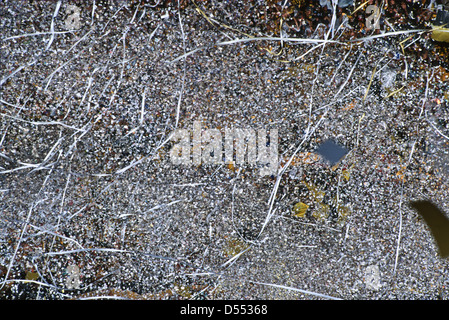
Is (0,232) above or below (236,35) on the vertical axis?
below

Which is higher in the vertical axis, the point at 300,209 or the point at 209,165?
the point at 209,165

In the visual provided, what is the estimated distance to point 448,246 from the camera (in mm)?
739

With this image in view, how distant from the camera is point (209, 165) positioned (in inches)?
28.8

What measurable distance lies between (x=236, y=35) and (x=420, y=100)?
1.69ft

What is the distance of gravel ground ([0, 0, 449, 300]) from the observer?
0.72m

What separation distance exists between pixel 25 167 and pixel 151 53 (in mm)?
439

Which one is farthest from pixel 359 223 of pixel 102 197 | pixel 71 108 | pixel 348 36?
pixel 71 108

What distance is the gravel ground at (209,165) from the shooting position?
2.37 ft
